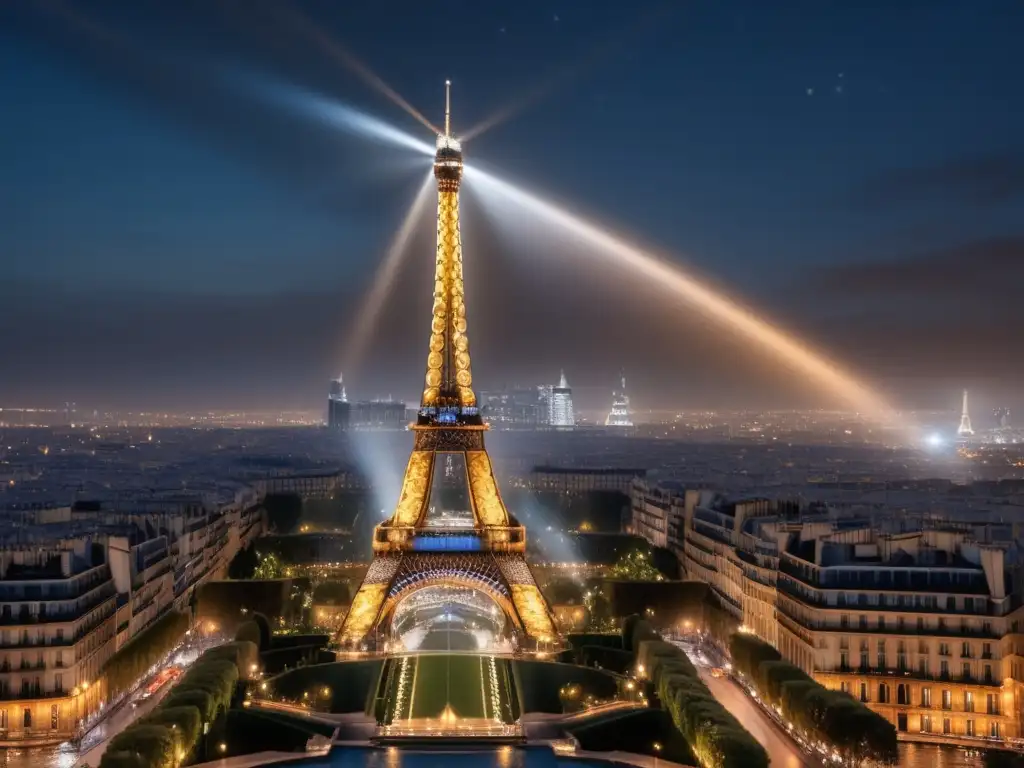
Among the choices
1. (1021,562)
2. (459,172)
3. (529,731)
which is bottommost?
(529,731)

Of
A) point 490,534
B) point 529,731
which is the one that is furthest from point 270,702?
point 490,534

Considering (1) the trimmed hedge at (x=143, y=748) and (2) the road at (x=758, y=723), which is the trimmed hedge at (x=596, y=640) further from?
(1) the trimmed hedge at (x=143, y=748)

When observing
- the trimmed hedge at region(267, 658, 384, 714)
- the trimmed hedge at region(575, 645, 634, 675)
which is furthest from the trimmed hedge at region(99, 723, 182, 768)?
the trimmed hedge at region(575, 645, 634, 675)

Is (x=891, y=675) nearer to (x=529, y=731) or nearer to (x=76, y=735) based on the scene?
(x=529, y=731)

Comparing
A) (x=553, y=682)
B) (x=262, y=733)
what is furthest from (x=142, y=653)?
(x=553, y=682)

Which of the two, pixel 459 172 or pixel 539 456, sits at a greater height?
pixel 459 172

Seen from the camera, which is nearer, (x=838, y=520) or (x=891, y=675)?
(x=891, y=675)

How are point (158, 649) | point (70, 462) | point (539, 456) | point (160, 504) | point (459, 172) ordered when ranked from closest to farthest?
point (158, 649) → point (459, 172) → point (160, 504) → point (70, 462) → point (539, 456)
